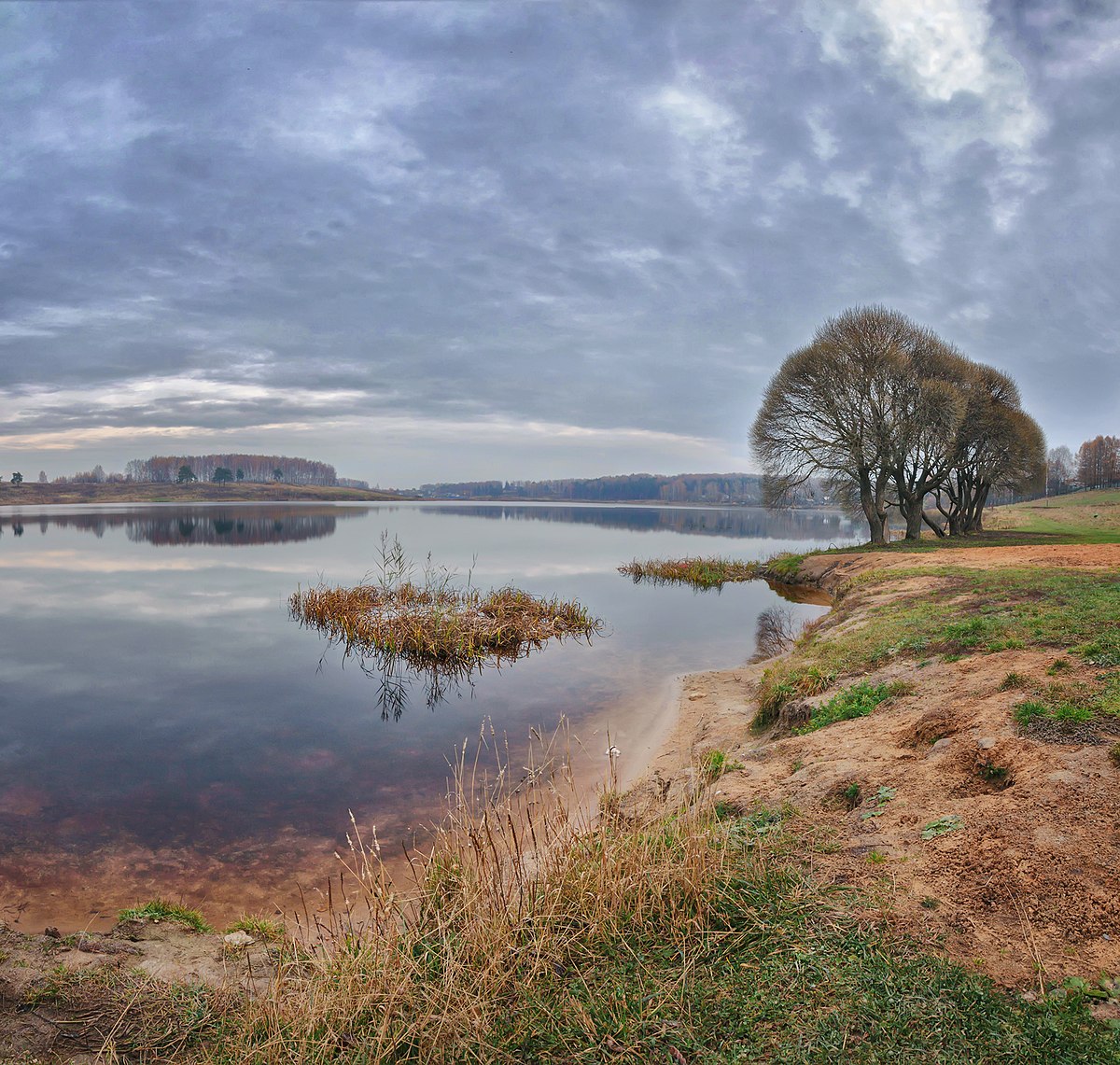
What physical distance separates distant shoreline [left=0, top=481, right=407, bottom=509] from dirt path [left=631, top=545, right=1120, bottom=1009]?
16819 centimetres

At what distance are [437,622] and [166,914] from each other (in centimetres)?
1126

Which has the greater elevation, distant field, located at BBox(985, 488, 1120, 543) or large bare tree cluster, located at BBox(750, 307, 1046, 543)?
large bare tree cluster, located at BBox(750, 307, 1046, 543)

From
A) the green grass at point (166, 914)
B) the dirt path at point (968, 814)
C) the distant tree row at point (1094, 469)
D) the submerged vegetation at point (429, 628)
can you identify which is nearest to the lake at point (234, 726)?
the green grass at point (166, 914)

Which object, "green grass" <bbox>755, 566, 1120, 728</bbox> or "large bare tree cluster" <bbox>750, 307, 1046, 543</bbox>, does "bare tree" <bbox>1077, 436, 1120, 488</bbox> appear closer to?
"large bare tree cluster" <bbox>750, 307, 1046, 543</bbox>

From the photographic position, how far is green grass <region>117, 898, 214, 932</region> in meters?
5.70

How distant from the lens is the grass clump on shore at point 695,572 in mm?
31734

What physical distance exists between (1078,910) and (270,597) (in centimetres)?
2615

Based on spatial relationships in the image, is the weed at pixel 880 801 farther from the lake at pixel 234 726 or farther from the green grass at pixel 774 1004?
the lake at pixel 234 726

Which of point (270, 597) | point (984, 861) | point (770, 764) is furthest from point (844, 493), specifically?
point (984, 861)

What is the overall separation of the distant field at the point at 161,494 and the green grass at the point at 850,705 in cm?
16692

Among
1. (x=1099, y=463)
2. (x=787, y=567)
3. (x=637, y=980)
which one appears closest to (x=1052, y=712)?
(x=637, y=980)

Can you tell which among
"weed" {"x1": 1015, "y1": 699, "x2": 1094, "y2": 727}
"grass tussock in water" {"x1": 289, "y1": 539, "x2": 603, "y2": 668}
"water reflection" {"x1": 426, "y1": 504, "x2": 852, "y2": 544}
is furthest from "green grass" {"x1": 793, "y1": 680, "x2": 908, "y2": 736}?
"water reflection" {"x1": 426, "y1": 504, "x2": 852, "y2": 544}

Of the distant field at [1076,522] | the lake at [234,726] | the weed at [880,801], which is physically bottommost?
the lake at [234,726]

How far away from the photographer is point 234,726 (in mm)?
11781
